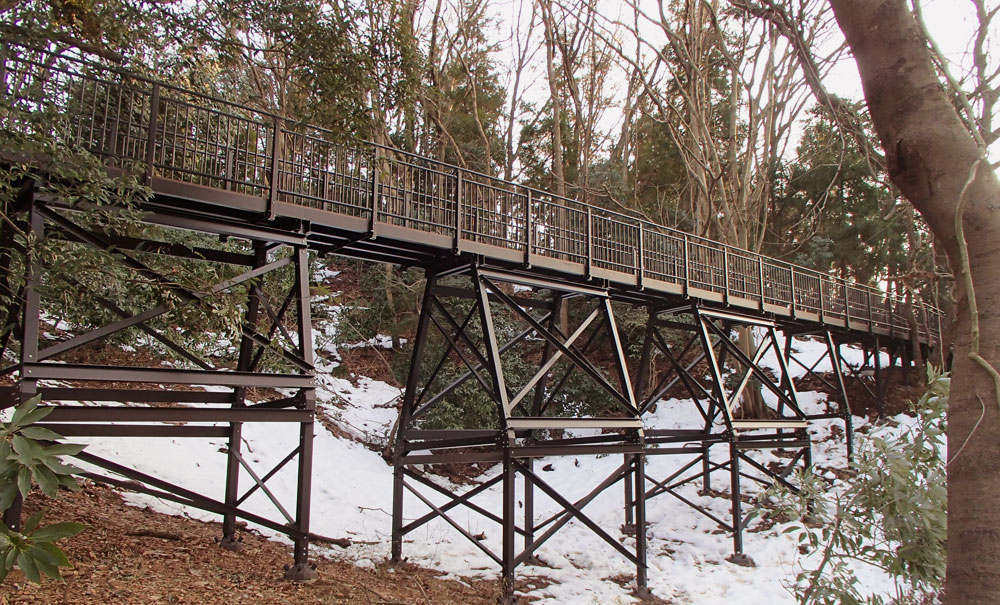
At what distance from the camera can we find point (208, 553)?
8.39 m

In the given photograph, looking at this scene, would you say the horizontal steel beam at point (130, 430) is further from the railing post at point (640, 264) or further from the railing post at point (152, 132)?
the railing post at point (640, 264)

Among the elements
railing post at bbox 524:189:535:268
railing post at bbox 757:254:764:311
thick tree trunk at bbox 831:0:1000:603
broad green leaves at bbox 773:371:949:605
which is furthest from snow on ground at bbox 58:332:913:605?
thick tree trunk at bbox 831:0:1000:603

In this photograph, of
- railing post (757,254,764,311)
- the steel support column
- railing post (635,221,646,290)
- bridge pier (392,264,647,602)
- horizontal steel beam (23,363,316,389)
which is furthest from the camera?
railing post (757,254,764,311)

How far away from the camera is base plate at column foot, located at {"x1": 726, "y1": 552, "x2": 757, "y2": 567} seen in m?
12.0

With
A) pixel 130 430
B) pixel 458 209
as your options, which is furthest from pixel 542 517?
pixel 130 430

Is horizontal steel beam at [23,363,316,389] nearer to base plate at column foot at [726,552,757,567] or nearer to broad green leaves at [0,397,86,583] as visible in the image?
broad green leaves at [0,397,86,583]

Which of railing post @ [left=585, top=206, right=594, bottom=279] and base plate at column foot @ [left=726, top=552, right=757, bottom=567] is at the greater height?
railing post @ [left=585, top=206, right=594, bottom=279]

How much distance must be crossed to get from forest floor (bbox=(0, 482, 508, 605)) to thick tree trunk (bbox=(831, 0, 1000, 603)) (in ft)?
20.4

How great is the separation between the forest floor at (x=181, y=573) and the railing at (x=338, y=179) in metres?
3.80

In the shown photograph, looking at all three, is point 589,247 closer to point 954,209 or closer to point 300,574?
point 300,574

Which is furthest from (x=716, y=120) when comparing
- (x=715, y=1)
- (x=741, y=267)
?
(x=741, y=267)

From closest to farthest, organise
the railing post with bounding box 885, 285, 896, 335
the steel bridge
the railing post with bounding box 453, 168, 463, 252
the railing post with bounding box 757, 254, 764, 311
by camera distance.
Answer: the steel bridge
the railing post with bounding box 453, 168, 463, 252
the railing post with bounding box 757, 254, 764, 311
the railing post with bounding box 885, 285, 896, 335

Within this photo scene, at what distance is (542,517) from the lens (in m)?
15.6

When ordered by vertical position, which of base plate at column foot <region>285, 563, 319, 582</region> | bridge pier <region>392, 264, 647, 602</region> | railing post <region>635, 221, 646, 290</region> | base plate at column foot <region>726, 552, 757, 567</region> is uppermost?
railing post <region>635, 221, 646, 290</region>
